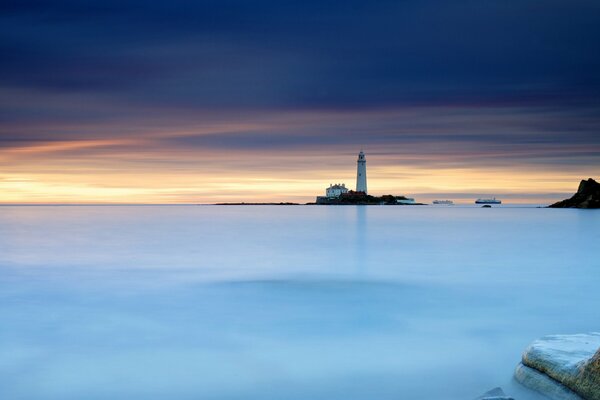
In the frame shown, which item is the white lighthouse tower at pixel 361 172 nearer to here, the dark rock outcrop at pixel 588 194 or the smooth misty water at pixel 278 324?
the dark rock outcrop at pixel 588 194

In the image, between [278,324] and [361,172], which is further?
[361,172]

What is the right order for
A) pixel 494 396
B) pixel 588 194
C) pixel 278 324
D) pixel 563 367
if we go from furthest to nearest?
pixel 588 194 < pixel 278 324 < pixel 563 367 < pixel 494 396

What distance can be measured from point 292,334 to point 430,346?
208 cm

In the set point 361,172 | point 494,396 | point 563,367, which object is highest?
point 361,172

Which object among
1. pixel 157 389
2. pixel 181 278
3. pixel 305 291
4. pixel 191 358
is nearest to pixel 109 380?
pixel 157 389

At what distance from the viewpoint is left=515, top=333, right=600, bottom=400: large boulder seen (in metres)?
5.23

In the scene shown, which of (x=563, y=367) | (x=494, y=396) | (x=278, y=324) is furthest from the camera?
(x=278, y=324)

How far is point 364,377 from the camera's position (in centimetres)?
678

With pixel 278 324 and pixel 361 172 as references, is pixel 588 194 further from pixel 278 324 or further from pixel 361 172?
pixel 278 324

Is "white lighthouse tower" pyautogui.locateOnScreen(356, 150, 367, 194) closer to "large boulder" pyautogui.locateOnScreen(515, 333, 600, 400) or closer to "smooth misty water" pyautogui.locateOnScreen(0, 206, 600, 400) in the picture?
"smooth misty water" pyautogui.locateOnScreen(0, 206, 600, 400)

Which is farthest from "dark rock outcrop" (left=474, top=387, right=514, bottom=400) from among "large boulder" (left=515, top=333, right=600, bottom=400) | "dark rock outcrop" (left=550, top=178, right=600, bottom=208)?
"dark rock outcrop" (left=550, top=178, right=600, bottom=208)

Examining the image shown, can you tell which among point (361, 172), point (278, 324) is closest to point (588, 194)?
point (361, 172)

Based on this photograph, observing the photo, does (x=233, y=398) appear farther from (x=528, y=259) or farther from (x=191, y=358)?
(x=528, y=259)

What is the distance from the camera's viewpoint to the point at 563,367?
5645 mm
